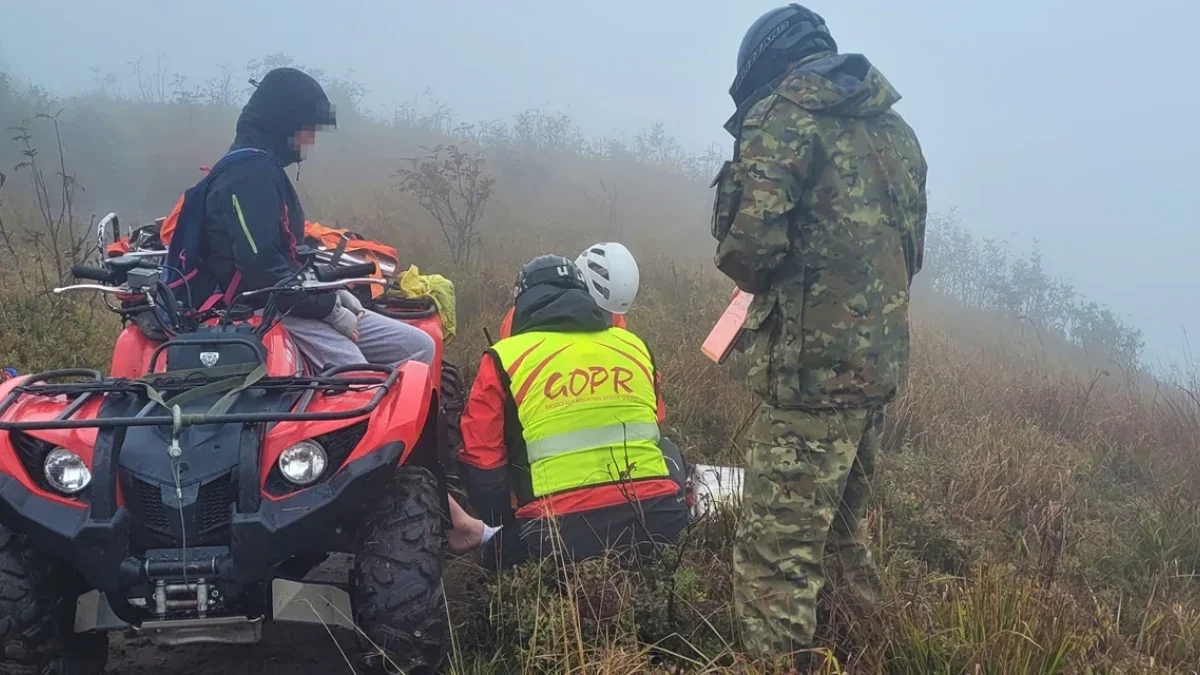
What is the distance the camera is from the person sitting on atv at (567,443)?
342cm

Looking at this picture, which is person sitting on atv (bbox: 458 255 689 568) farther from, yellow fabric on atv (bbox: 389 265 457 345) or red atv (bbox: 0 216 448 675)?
yellow fabric on atv (bbox: 389 265 457 345)

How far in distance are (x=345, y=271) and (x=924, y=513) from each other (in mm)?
2896

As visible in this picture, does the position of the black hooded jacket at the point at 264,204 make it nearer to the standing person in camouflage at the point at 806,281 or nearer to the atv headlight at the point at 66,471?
the atv headlight at the point at 66,471

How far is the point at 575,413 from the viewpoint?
3.45 meters

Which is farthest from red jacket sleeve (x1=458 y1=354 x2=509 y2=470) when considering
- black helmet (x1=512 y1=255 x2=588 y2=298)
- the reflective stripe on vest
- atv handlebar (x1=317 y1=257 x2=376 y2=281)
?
atv handlebar (x1=317 y1=257 x2=376 y2=281)

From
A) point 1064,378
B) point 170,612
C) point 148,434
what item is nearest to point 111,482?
point 148,434

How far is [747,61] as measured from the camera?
310cm

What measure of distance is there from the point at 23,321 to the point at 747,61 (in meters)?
5.33

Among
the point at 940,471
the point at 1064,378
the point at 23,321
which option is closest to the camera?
the point at 940,471

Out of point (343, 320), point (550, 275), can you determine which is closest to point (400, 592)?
point (550, 275)

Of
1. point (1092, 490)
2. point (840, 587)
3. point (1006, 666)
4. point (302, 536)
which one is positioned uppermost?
point (302, 536)

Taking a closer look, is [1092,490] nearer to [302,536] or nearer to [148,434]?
[302,536]

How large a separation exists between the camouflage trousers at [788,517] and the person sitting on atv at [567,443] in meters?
0.54

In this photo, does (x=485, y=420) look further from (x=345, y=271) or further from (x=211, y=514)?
(x=211, y=514)
